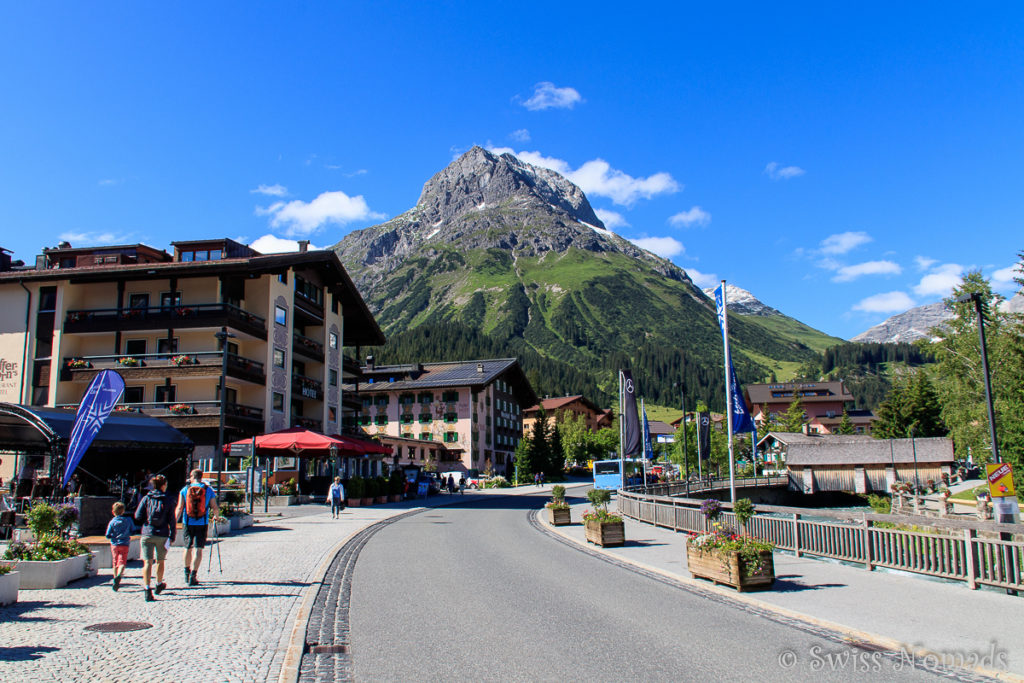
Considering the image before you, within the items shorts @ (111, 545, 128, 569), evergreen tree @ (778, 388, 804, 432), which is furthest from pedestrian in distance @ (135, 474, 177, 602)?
evergreen tree @ (778, 388, 804, 432)

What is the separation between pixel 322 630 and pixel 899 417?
88.6 meters

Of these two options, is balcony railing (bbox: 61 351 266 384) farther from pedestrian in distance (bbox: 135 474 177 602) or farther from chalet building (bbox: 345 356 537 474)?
chalet building (bbox: 345 356 537 474)

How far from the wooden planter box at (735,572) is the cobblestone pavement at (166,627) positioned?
7018 mm

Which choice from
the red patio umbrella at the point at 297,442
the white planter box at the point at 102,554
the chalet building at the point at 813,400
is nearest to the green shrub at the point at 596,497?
the white planter box at the point at 102,554

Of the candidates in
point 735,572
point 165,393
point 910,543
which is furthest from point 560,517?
point 165,393

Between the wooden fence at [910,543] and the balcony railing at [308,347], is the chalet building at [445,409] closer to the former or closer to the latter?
the balcony railing at [308,347]

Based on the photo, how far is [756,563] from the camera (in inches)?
477

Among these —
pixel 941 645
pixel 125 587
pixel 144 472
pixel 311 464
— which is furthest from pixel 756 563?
pixel 311 464

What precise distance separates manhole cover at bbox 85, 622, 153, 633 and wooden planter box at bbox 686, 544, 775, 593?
8.76 meters

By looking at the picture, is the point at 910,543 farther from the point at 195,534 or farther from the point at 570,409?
the point at 570,409

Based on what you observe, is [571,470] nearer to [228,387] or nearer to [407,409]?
[407,409]

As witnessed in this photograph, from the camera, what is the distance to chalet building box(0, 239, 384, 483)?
130ft

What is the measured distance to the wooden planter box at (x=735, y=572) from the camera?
474 inches

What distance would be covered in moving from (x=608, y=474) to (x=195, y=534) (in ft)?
171
